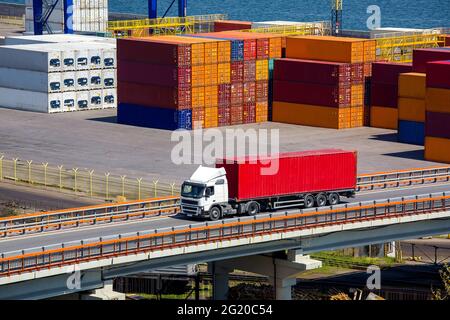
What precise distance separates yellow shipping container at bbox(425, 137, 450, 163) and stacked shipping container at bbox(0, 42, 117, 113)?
35848 millimetres

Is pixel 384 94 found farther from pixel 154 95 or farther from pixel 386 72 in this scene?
pixel 154 95

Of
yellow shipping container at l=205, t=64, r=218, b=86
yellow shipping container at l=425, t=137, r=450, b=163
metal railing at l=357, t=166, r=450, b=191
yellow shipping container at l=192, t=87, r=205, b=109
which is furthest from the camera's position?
yellow shipping container at l=205, t=64, r=218, b=86

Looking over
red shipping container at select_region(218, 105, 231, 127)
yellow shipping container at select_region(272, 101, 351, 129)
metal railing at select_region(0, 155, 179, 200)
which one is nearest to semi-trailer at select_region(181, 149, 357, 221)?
metal railing at select_region(0, 155, 179, 200)

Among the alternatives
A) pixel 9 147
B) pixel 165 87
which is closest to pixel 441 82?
pixel 165 87

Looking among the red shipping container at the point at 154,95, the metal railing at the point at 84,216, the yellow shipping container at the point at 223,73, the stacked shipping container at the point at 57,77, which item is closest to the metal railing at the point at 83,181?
the red shipping container at the point at 154,95

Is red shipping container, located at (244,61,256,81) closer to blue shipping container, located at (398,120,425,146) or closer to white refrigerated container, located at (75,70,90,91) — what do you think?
blue shipping container, located at (398,120,425,146)

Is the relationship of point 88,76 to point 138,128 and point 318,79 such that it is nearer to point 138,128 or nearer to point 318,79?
point 138,128

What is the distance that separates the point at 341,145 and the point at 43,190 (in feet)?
82.5

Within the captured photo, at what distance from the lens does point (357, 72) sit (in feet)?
390

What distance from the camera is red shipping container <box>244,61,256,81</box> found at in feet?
395

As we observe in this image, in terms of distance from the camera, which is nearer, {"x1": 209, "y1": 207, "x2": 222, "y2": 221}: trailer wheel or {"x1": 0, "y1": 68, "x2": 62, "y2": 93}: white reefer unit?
{"x1": 209, "y1": 207, "x2": 222, "y2": 221}: trailer wheel

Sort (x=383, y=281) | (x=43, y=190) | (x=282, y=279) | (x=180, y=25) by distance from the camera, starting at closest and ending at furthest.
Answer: (x=282, y=279)
(x=383, y=281)
(x=43, y=190)
(x=180, y=25)

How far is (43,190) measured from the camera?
9744 cm

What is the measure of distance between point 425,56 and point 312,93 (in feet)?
33.4
